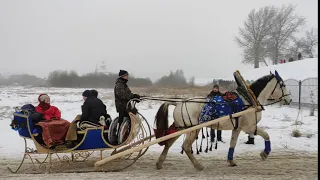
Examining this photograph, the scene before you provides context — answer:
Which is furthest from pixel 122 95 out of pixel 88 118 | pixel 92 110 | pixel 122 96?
pixel 88 118

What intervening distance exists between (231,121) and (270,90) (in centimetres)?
107

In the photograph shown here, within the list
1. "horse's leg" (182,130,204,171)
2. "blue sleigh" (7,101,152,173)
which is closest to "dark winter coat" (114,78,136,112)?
"blue sleigh" (7,101,152,173)

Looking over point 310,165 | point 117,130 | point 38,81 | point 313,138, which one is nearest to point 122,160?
point 117,130

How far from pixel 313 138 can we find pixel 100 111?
20.7 ft

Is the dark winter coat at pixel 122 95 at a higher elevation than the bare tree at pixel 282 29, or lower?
lower

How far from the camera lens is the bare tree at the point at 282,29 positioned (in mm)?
45750

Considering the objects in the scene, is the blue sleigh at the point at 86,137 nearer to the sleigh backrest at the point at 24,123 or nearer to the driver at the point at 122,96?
the sleigh backrest at the point at 24,123

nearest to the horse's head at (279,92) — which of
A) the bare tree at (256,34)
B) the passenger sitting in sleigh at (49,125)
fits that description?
the passenger sitting in sleigh at (49,125)

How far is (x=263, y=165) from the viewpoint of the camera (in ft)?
20.3

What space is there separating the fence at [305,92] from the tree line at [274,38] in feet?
94.4

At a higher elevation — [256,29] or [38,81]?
[256,29]

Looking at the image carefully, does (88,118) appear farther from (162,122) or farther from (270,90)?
(270,90)

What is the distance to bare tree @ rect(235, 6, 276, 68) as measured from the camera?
4681 cm

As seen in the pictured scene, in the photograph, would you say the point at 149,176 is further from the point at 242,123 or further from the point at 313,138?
the point at 313,138
